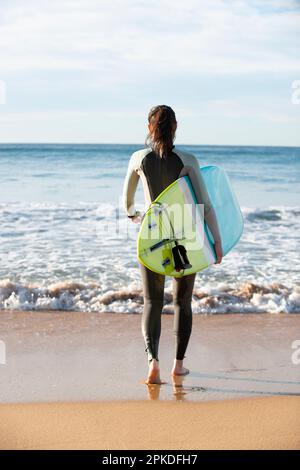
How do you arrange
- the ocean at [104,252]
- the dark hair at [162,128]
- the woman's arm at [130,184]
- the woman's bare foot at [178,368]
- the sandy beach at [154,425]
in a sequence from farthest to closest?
the ocean at [104,252] → the woman's bare foot at [178,368] → the woman's arm at [130,184] → the dark hair at [162,128] → the sandy beach at [154,425]

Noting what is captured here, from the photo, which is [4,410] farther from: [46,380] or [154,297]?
[154,297]

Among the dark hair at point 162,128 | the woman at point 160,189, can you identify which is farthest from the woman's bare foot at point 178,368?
the dark hair at point 162,128

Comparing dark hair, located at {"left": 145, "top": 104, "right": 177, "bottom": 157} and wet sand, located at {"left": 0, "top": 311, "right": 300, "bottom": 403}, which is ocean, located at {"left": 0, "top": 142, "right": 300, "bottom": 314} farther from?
dark hair, located at {"left": 145, "top": 104, "right": 177, "bottom": 157}

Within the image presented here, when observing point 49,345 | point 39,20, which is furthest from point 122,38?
point 49,345

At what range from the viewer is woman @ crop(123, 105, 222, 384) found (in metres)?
3.12

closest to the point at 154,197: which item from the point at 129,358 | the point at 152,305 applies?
the point at 152,305

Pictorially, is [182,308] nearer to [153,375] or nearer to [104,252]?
[153,375]

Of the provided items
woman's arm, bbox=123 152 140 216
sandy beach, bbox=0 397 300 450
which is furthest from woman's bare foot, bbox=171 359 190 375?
woman's arm, bbox=123 152 140 216

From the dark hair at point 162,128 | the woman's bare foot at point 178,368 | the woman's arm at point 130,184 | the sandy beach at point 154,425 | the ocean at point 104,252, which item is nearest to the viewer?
the sandy beach at point 154,425

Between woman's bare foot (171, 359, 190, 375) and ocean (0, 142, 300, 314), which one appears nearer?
woman's bare foot (171, 359, 190, 375)

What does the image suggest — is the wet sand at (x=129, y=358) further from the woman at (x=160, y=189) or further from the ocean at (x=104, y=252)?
the ocean at (x=104, y=252)

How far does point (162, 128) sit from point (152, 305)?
2.73ft

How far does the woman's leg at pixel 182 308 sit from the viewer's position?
10.7ft

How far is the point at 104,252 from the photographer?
672cm
